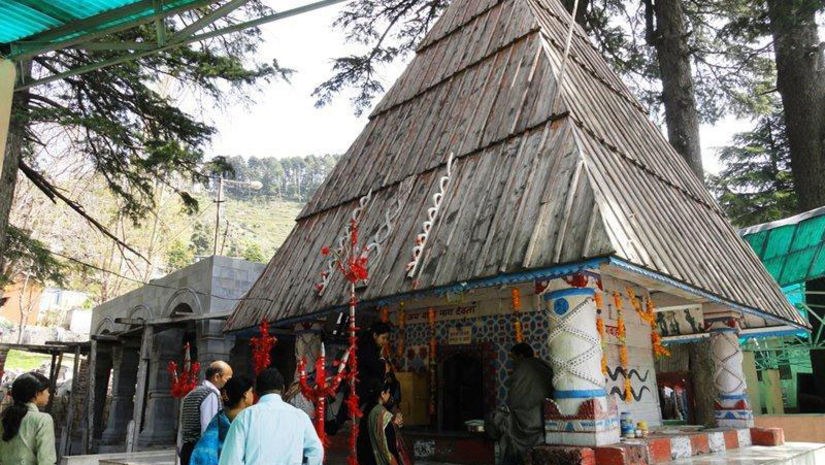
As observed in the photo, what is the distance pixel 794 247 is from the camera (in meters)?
13.0

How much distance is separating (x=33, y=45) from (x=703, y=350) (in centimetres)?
1079

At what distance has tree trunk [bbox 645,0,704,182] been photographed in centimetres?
1372

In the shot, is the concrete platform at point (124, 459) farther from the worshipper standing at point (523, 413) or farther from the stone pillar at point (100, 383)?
the stone pillar at point (100, 383)

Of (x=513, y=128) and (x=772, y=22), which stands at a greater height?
(x=772, y=22)

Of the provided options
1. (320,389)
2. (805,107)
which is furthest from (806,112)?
(320,389)

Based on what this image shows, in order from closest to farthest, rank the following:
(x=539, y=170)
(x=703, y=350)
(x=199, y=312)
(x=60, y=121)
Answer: (x=539, y=170) < (x=60, y=121) < (x=703, y=350) < (x=199, y=312)

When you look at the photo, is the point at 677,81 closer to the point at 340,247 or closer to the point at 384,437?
the point at 340,247

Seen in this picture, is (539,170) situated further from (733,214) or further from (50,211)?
(50,211)

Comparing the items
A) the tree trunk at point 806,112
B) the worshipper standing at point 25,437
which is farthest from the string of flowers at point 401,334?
the tree trunk at point 806,112

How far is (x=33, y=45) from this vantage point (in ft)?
15.5

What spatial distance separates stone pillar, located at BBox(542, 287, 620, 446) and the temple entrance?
3049 mm

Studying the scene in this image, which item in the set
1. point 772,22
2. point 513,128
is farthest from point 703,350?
point 772,22

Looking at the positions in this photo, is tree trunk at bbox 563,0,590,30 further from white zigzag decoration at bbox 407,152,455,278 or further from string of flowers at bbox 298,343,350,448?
string of flowers at bbox 298,343,350,448

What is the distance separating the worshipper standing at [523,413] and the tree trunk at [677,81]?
8791 mm
